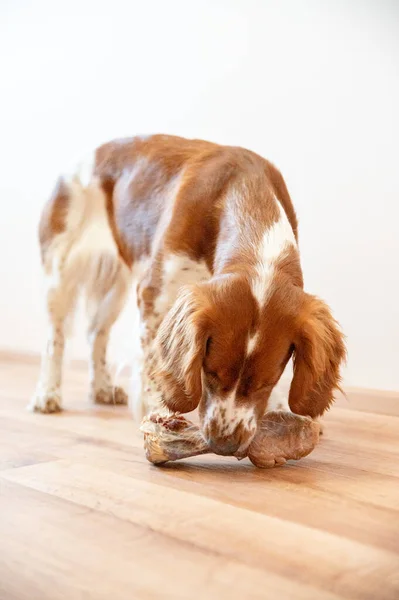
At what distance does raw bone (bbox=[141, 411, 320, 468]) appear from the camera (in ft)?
6.68

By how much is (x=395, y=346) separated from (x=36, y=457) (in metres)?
1.75

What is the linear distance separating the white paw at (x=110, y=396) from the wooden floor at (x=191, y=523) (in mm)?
731

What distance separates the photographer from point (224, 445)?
77.0 inches

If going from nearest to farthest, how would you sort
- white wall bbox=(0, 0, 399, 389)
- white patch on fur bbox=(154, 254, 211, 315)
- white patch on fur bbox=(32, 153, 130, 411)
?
white patch on fur bbox=(154, 254, 211, 315)
white patch on fur bbox=(32, 153, 130, 411)
white wall bbox=(0, 0, 399, 389)

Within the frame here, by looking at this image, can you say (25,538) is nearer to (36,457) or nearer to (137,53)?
(36,457)

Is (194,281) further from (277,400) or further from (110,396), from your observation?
(110,396)

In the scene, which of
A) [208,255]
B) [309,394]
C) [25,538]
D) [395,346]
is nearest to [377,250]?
[395,346]

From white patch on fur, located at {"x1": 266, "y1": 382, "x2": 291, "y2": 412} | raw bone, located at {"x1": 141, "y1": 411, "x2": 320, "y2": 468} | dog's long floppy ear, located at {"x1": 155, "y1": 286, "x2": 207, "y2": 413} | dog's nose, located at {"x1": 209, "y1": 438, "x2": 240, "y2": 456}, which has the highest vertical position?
dog's long floppy ear, located at {"x1": 155, "y1": 286, "x2": 207, "y2": 413}

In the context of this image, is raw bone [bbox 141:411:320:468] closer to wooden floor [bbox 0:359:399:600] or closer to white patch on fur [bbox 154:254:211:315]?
wooden floor [bbox 0:359:399:600]

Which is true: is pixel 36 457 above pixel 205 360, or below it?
below

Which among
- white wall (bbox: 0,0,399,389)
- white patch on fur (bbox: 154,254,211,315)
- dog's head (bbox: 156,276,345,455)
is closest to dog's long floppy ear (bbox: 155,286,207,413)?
dog's head (bbox: 156,276,345,455)

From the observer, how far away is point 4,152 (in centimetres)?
492

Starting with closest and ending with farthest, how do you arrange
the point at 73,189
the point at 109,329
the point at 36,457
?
the point at 36,457 → the point at 73,189 → the point at 109,329

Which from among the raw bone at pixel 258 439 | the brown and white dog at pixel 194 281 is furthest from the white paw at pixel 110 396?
the raw bone at pixel 258 439
